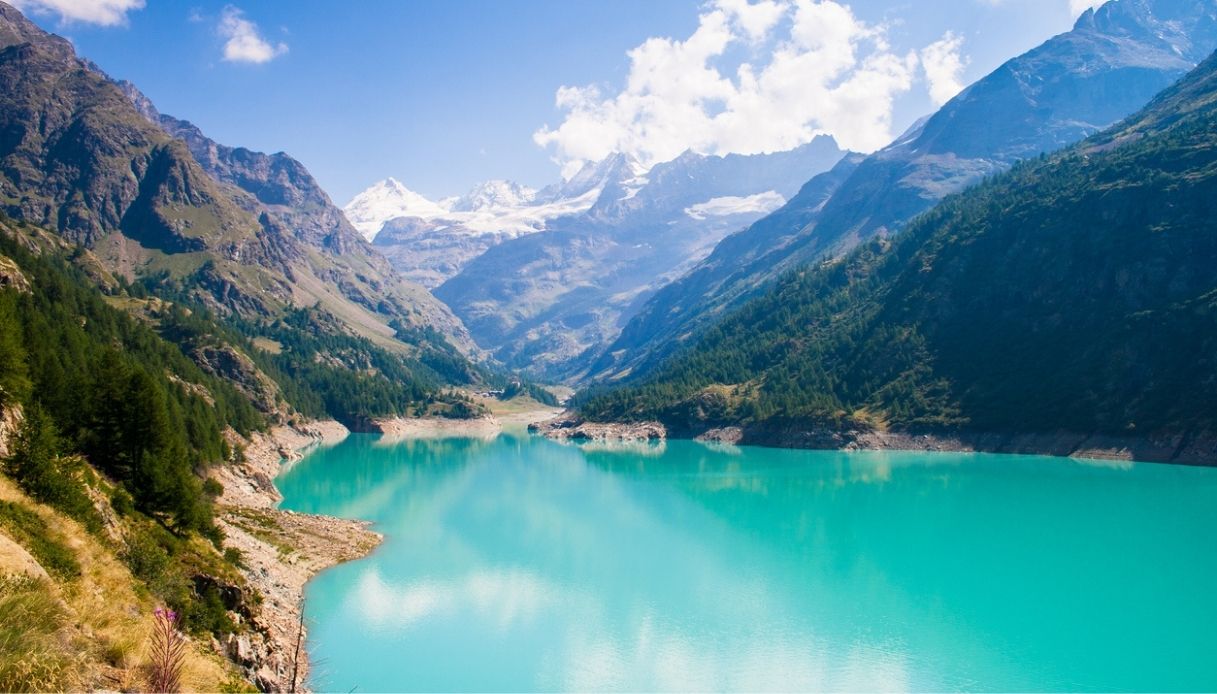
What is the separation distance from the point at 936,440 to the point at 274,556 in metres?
118

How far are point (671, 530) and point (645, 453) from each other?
78.5 m

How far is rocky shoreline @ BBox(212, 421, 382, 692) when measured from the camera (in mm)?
30766

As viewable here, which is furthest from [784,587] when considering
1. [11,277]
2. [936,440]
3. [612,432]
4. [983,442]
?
[612,432]

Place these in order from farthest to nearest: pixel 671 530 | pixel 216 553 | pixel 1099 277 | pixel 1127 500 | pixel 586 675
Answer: pixel 1099 277 → pixel 1127 500 → pixel 671 530 → pixel 216 553 → pixel 586 675

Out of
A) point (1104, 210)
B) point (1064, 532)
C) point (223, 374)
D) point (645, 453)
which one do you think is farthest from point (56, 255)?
point (1104, 210)

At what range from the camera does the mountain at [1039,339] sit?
117562 mm

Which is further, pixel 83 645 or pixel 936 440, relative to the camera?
pixel 936 440

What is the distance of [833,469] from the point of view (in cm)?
11762

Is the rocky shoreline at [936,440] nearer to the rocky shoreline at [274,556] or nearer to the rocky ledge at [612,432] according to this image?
the rocky ledge at [612,432]

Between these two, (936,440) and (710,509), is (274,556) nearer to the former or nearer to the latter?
(710,509)

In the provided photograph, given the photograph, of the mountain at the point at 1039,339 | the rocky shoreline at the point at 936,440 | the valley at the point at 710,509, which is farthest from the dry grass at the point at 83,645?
the mountain at the point at 1039,339

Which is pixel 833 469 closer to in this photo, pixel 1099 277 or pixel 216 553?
pixel 1099 277

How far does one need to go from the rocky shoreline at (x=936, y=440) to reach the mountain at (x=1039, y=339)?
350 mm

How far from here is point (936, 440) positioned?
443ft
